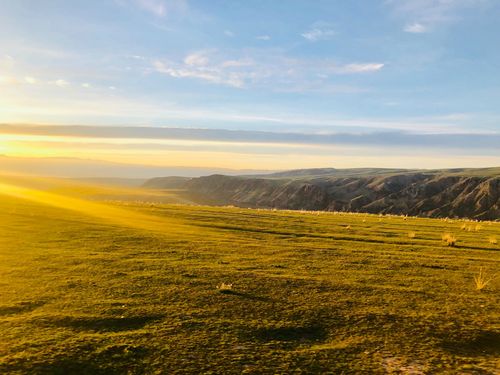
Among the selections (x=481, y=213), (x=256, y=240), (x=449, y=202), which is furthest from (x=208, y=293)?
(x=449, y=202)

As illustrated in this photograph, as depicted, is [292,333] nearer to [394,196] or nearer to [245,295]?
[245,295]

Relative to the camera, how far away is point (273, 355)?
31.9 feet

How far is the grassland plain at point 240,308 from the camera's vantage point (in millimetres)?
9445

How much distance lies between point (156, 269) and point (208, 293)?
4228 millimetres

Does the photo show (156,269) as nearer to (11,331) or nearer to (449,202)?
(11,331)

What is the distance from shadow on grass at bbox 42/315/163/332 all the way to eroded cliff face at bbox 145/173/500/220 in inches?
5041

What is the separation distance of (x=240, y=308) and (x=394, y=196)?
154m

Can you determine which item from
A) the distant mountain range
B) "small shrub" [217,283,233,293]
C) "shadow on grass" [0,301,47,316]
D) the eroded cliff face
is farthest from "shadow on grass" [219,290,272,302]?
the distant mountain range

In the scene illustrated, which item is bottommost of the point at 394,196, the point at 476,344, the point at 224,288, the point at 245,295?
the point at 394,196

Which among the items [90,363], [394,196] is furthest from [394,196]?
[90,363]

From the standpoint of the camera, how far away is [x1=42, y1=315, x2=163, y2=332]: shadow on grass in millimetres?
11133

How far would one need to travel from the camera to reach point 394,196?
157625 millimetres

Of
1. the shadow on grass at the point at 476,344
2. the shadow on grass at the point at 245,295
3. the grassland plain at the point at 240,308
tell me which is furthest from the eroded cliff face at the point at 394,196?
the shadow on grass at the point at 245,295

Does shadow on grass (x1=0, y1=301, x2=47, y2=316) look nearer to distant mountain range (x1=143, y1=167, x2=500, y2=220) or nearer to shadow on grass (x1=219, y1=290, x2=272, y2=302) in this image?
shadow on grass (x1=219, y1=290, x2=272, y2=302)
